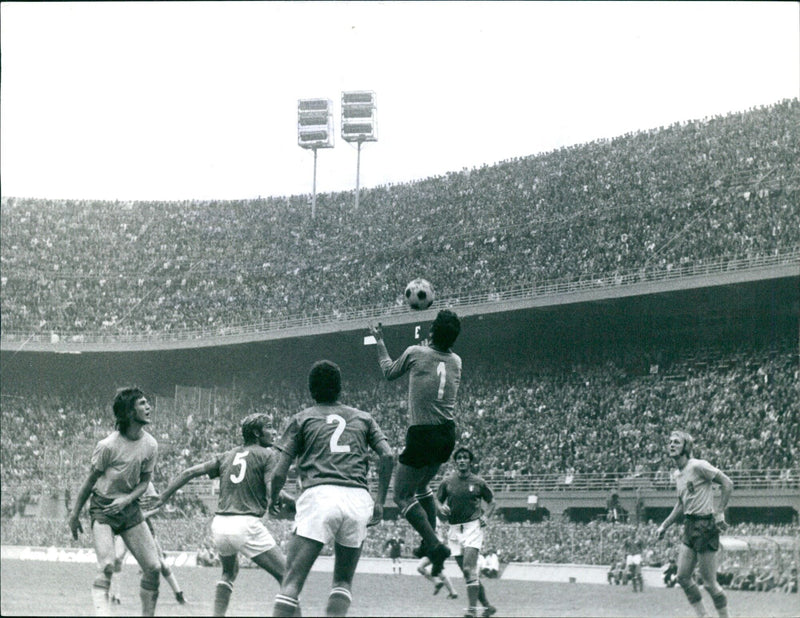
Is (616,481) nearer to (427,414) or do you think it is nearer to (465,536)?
(465,536)

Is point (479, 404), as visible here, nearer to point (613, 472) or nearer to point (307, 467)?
point (613, 472)

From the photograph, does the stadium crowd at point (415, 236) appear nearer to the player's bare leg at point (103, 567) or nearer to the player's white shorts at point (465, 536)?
the player's white shorts at point (465, 536)

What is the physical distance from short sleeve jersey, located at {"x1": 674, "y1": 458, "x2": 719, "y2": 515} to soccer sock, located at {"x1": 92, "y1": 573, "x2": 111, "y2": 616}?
245 inches

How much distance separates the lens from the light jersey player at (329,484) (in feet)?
25.5

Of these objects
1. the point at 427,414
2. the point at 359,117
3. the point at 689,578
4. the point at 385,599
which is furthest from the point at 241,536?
the point at 359,117

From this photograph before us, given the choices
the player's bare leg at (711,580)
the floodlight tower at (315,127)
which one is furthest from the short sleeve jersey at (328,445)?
the floodlight tower at (315,127)

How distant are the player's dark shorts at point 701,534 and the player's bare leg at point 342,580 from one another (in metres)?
4.75

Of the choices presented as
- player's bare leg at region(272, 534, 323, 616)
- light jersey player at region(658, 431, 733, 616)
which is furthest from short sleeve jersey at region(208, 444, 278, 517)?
light jersey player at region(658, 431, 733, 616)

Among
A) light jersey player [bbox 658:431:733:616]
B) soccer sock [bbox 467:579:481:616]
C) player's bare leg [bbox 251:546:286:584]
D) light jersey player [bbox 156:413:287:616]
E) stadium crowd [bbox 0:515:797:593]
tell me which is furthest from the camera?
stadium crowd [bbox 0:515:797:593]

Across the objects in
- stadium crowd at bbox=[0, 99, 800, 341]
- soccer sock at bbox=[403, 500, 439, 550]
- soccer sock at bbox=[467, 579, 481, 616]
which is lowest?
soccer sock at bbox=[467, 579, 481, 616]

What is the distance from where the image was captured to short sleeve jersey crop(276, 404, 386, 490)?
800cm

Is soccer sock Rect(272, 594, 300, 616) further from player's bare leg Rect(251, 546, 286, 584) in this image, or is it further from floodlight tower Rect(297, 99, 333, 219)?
floodlight tower Rect(297, 99, 333, 219)

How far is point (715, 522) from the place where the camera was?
11.3 meters

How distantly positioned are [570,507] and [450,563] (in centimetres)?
632
